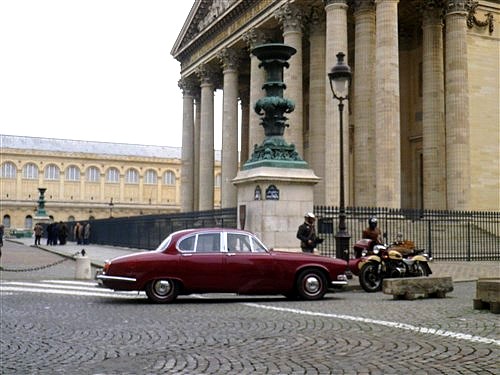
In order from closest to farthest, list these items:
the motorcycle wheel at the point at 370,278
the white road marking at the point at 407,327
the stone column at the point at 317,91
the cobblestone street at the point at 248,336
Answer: the cobblestone street at the point at 248,336, the white road marking at the point at 407,327, the motorcycle wheel at the point at 370,278, the stone column at the point at 317,91

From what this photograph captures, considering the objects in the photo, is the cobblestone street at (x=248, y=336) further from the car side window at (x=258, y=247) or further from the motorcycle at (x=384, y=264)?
the motorcycle at (x=384, y=264)

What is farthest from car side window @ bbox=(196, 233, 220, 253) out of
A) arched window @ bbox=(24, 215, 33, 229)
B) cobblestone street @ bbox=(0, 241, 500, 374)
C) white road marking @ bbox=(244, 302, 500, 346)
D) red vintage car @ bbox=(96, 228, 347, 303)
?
arched window @ bbox=(24, 215, 33, 229)

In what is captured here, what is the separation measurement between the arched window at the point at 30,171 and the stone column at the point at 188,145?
59352 mm

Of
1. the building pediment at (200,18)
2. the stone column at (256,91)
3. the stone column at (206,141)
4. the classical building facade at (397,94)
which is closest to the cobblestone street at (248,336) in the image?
the classical building facade at (397,94)

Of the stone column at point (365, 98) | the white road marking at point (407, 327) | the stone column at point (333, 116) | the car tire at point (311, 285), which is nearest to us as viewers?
the white road marking at point (407, 327)

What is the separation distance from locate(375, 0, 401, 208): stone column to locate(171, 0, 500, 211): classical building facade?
0.14ft

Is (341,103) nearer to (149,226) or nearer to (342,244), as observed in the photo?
(342,244)

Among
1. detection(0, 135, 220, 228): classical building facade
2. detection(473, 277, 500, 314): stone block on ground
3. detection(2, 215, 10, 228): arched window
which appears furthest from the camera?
detection(0, 135, 220, 228): classical building facade

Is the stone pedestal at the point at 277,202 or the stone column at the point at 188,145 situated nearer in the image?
the stone pedestal at the point at 277,202

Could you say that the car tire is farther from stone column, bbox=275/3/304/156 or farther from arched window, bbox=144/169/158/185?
arched window, bbox=144/169/158/185

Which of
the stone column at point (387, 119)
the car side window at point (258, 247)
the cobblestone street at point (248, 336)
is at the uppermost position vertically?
the stone column at point (387, 119)

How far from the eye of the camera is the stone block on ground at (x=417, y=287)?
1349 centimetres

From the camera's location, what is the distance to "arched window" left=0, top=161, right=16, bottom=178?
104 meters

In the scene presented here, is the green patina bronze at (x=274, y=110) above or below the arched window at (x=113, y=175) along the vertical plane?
below
